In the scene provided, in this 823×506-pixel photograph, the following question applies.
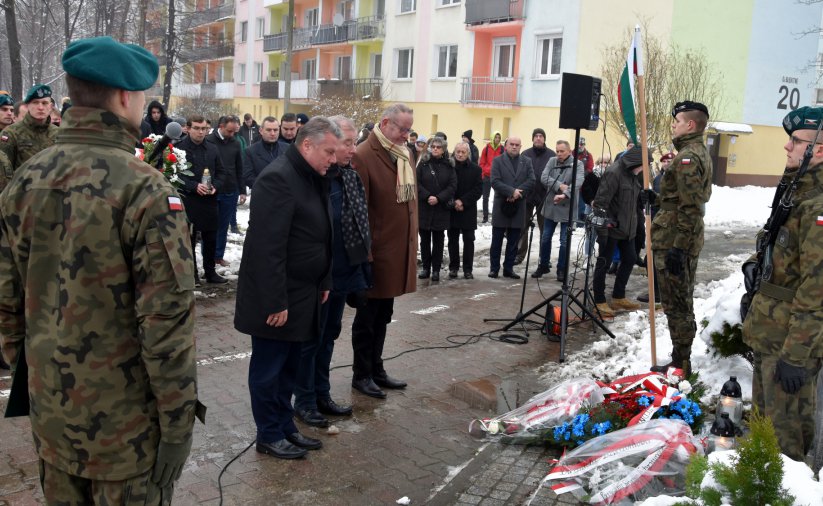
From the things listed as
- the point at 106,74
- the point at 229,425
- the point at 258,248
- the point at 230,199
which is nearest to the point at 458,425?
the point at 229,425

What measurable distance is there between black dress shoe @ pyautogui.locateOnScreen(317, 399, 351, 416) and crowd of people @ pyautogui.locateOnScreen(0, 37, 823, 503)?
0.03ft

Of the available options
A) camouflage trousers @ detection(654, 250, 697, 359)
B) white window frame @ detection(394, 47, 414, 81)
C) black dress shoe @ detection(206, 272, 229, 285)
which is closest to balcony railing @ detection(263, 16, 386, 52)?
white window frame @ detection(394, 47, 414, 81)

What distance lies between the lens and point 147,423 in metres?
2.62

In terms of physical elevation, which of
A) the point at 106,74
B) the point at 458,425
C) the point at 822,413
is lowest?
the point at 458,425

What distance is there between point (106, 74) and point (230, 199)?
341 inches

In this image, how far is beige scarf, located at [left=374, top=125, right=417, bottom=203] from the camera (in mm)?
A: 5941

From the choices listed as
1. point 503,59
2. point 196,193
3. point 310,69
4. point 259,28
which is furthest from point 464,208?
point 259,28

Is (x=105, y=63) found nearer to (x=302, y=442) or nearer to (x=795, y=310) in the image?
(x=302, y=442)

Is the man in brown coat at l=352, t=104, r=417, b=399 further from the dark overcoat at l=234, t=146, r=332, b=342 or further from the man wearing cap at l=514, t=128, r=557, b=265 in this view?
the man wearing cap at l=514, t=128, r=557, b=265

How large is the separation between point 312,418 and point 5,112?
4757mm

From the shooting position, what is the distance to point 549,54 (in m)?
27.0

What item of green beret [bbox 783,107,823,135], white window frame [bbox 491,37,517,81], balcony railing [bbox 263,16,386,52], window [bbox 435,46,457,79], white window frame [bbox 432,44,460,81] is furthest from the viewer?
balcony railing [bbox 263,16,386,52]

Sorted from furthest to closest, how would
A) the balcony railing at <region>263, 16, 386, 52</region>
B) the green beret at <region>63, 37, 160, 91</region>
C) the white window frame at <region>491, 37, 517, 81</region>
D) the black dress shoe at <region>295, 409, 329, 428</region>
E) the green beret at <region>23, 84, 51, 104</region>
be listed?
the balcony railing at <region>263, 16, 386, 52</region> → the white window frame at <region>491, 37, 517, 81</region> → the green beret at <region>23, 84, 51, 104</region> → the black dress shoe at <region>295, 409, 329, 428</region> → the green beret at <region>63, 37, 160, 91</region>

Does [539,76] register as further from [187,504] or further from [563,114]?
[187,504]
